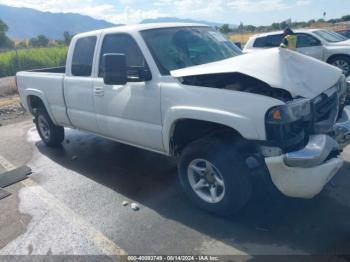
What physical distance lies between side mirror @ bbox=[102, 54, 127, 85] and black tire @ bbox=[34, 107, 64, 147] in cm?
284

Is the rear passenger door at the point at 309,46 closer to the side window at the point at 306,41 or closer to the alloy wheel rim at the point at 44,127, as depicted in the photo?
the side window at the point at 306,41

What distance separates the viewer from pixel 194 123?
3611 millimetres

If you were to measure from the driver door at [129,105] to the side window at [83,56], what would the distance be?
0.28m

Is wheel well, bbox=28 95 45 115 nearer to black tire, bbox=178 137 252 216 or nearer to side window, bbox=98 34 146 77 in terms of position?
side window, bbox=98 34 146 77

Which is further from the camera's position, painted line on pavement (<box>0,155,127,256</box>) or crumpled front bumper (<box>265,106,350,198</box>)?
painted line on pavement (<box>0,155,127,256</box>)

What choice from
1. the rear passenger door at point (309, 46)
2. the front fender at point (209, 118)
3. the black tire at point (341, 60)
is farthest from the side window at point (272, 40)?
the front fender at point (209, 118)

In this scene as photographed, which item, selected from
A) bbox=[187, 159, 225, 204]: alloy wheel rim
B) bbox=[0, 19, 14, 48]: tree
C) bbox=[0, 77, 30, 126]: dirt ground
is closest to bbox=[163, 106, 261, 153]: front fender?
bbox=[187, 159, 225, 204]: alloy wheel rim

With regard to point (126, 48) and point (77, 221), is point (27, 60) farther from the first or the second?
point (77, 221)

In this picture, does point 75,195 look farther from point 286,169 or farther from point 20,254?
point 286,169

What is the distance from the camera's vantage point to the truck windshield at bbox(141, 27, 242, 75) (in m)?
3.84

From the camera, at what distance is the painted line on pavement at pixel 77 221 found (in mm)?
3193

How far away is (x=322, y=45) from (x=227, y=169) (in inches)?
359

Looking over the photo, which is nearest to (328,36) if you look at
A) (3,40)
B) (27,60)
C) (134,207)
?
(134,207)

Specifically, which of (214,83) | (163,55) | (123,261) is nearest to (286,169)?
(214,83)
